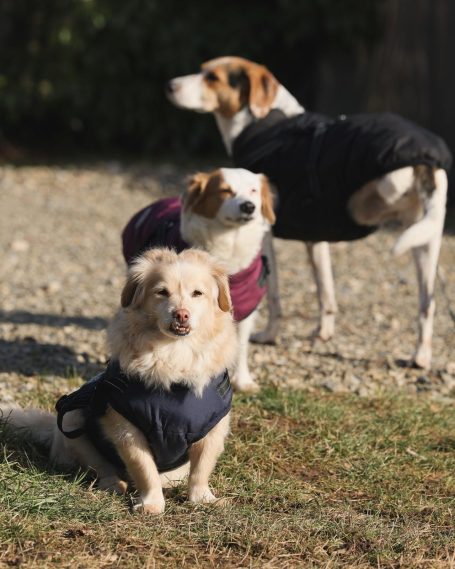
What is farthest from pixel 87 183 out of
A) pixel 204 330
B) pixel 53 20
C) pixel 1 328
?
pixel 204 330

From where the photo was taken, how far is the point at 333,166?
225 inches

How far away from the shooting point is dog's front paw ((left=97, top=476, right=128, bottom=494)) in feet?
12.7

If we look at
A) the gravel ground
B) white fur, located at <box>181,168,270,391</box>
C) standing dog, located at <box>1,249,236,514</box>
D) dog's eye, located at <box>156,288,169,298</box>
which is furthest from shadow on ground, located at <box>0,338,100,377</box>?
dog's eye, located at <box>156,288,169,298</box>

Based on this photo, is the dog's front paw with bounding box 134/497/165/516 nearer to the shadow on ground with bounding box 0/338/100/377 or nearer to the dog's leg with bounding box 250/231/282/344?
the shadow on ground with bounding box 0/338/100/377

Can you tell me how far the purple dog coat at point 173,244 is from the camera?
514cm

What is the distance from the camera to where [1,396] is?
4.88 meters

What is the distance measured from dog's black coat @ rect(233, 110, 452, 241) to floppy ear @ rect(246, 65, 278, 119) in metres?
0.05

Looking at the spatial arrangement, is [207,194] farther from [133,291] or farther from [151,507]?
[151,507]

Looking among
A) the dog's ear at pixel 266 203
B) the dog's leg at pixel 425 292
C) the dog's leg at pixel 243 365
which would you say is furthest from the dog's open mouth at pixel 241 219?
the dog's leg at pixel 425 292

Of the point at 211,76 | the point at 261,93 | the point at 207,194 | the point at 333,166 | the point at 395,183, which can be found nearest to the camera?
the point at 207,194

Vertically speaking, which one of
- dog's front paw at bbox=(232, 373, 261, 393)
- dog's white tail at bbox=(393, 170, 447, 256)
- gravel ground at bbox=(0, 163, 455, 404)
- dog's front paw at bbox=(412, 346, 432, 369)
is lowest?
gravel ground at bbox=(0, 163, 455, 404)

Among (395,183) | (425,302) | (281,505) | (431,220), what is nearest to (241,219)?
(395,183)

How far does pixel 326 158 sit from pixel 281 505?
8.09 ft

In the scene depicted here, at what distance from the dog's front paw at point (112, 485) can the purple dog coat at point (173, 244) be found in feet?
4.58
